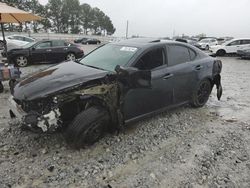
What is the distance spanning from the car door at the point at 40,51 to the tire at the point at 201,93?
344 inches

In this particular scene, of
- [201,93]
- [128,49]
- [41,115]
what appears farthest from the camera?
[201,93]

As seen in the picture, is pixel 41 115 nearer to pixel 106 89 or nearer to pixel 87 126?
pixel 87 126

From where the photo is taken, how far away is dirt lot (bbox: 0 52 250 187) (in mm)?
2934

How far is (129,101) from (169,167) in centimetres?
113

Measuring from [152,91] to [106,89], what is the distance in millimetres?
892

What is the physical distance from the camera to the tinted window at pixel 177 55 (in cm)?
448

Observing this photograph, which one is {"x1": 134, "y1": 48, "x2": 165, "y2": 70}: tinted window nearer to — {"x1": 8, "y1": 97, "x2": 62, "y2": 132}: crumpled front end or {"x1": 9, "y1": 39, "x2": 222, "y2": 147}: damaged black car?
{"x1": 9, "y1": 39, "x2": 222, "y2": 147}: damaged black car

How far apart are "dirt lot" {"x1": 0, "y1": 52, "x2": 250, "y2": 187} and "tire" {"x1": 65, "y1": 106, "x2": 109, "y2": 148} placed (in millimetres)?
154

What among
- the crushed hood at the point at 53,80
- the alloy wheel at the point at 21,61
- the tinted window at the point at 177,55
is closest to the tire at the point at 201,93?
the tinted window at the point at 177,55

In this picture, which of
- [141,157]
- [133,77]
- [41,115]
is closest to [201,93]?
[133,77]

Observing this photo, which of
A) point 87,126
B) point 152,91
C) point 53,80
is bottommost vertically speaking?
point 87,126

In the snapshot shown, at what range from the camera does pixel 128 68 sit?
3674 mm

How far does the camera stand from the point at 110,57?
4273 millimetres

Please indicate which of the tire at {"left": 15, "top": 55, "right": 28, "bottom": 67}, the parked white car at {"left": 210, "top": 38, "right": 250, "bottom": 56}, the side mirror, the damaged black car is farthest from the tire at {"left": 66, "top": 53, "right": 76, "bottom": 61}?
the parked white car at {"left": 210, "top": 38, "right": 250, "bottom": 56}
